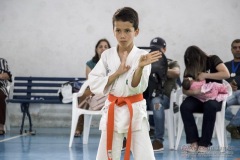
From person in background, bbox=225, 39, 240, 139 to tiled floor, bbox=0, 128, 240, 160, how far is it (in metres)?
0.24

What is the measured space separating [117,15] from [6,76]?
18.0 ft

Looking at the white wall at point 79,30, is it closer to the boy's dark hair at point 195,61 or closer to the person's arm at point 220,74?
the boy's dark hair at point 195,61

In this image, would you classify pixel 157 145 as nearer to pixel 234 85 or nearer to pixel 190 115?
pixel 190 115

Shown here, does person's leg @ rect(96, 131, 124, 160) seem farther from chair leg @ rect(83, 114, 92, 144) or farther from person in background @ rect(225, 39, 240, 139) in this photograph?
person in background @ rect(225, 39, 240, 139)

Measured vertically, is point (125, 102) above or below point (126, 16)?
below

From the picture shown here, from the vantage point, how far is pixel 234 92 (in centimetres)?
769

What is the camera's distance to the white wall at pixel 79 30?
30.9 feet

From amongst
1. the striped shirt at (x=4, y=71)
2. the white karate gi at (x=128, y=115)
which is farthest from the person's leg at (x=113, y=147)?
the striped shirt at (x=4, y=71)

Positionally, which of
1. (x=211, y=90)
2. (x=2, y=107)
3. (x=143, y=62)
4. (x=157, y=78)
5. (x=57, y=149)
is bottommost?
(x=57, y=149)

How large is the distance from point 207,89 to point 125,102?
10.2 ft

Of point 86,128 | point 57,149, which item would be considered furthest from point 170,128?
point 57,149

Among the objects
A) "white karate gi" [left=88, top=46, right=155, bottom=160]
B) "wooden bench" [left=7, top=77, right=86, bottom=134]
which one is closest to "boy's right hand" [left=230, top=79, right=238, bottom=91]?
"wooden bench" [left=7, top=77, right=86, bottom=134]

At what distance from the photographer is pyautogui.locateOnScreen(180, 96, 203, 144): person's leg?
6336 millimetres

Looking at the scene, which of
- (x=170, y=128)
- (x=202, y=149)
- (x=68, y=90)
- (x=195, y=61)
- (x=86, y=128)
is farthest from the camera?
(x=68, y=90)
